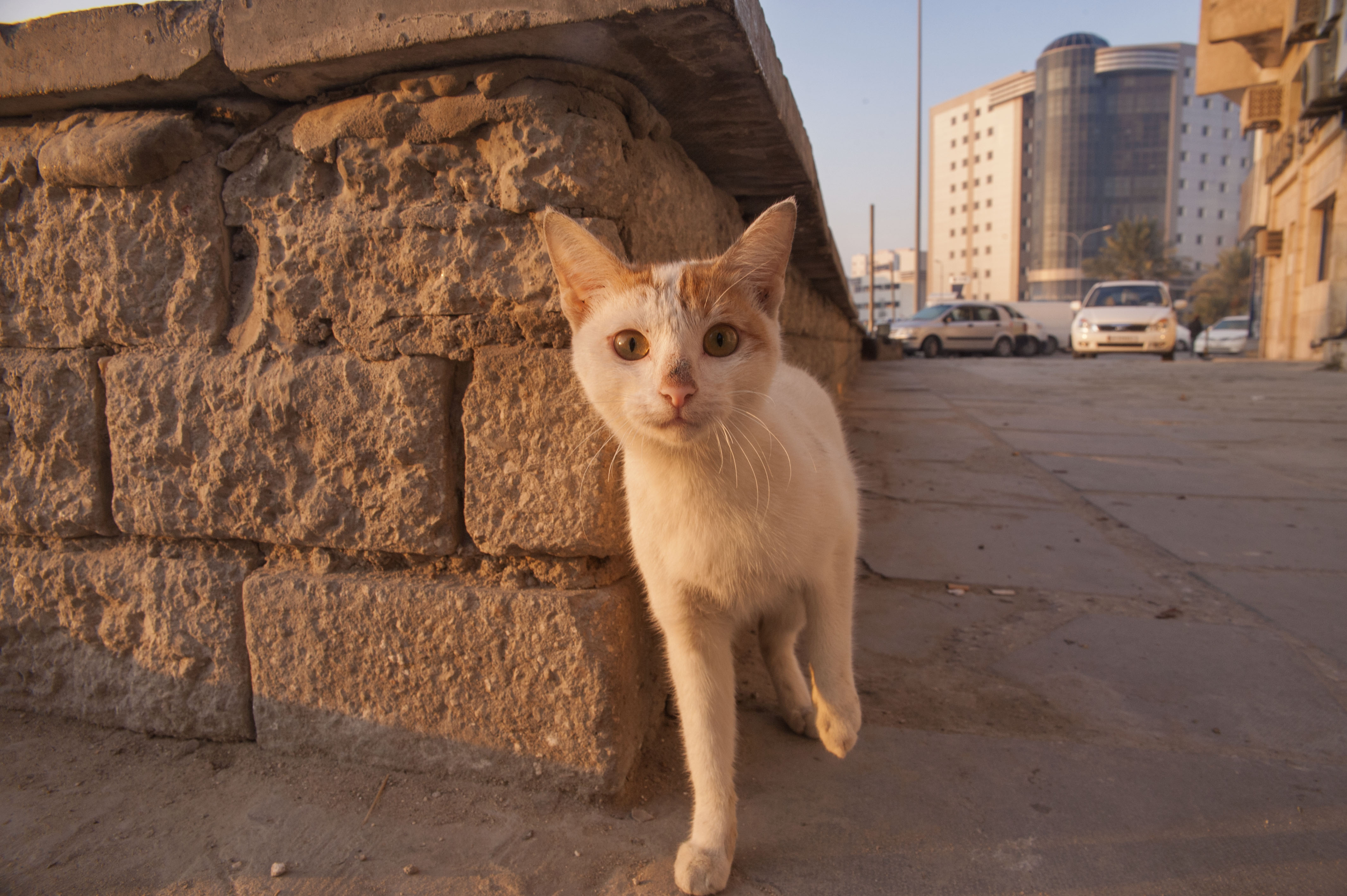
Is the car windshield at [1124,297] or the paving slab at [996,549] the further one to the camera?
→ the car windshield at [1124,297]

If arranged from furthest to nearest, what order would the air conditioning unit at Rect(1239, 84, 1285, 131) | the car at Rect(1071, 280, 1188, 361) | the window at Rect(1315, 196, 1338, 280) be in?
the air conditioning unit at Rect(1239, 84, 1285, 131), the car at Rect(1071, 280, 1188, 361), the window at Rect(1315, 196, 1338, 280)

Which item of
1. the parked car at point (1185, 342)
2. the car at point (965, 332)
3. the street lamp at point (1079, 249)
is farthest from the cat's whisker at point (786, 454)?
the street lamp at point (1079, 249)

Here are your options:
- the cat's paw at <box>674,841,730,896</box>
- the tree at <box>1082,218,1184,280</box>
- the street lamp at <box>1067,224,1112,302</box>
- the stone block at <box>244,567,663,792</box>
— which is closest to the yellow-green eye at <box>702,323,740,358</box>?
the stone block at <box>244,567,663,792</box>

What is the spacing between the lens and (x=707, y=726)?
152 centimetres

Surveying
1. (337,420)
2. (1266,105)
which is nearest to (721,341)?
(337,420)

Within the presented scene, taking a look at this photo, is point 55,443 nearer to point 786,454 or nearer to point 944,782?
point 786,454

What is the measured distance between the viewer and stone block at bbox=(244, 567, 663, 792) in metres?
1.67

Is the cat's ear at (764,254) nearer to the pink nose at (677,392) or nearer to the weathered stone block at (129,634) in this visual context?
the pink nose at (677,392)

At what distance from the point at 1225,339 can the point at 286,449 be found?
31814mm

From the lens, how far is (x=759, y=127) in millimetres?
1890

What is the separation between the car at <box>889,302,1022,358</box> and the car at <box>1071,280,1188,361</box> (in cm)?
300

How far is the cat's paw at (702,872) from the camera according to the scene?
4.50 ft

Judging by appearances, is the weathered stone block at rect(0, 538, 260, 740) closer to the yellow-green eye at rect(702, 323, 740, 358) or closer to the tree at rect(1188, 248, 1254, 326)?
the yellow-green eye at rect(702, 323, 740, 358)

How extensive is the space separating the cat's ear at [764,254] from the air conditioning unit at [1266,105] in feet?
69.9
